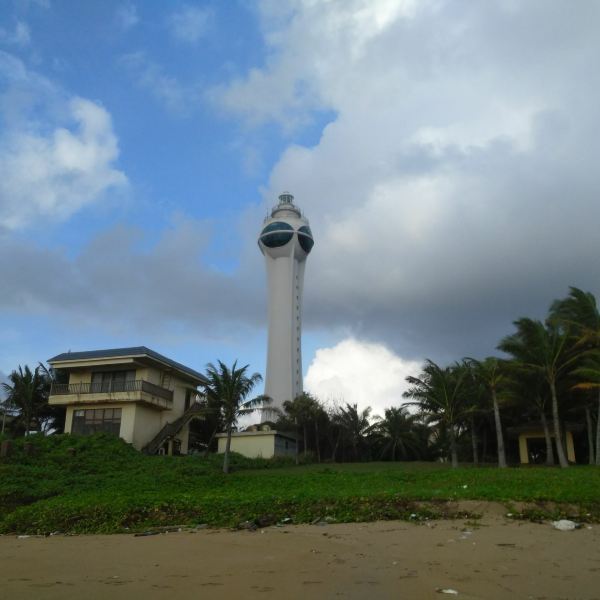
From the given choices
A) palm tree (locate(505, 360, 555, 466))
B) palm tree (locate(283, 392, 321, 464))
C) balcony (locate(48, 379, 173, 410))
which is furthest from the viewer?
palm tree (locate(283, 392, 321, 464))

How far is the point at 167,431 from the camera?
3319 centimetres

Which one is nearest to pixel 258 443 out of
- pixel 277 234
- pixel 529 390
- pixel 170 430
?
pixel 170 430

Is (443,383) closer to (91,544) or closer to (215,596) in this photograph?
(91,544)

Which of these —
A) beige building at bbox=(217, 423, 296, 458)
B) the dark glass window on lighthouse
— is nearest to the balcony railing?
beige building at bbox=(217, 423, 296, 458)

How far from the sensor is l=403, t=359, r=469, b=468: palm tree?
2827 cm

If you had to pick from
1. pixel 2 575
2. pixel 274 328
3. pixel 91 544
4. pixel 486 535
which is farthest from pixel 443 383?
pixel 274 328

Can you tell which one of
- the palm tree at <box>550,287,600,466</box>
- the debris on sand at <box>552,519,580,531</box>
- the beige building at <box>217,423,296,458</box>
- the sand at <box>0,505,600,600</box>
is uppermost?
the palm tree at <box>550,287,600,466</box>

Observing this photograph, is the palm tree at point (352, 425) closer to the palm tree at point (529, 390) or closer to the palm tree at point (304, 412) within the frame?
the palm tree at point (304, 412)

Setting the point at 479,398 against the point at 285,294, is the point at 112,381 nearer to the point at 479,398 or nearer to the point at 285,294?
the point at 479,398

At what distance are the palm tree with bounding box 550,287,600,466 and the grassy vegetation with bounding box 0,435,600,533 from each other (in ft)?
17.2

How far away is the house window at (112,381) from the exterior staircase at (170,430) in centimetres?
327

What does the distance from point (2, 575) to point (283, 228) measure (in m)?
48.5

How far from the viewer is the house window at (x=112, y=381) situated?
105 ft

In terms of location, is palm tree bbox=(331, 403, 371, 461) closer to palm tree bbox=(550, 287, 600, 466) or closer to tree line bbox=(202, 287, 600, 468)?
tree line bbox=(202, 287, 600, 468)
